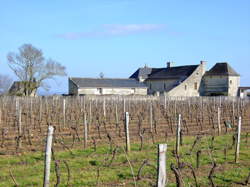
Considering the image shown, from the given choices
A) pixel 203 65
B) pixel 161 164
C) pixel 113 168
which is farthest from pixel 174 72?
pixel 161 164

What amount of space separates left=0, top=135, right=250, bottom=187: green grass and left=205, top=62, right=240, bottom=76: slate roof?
43.0 meters

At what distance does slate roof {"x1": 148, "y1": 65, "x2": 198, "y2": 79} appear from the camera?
5272 centimetres

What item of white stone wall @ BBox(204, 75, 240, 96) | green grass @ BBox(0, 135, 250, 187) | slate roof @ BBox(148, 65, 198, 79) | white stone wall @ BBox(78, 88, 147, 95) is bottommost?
green grass @ BBox(0, 135, 250, 187)

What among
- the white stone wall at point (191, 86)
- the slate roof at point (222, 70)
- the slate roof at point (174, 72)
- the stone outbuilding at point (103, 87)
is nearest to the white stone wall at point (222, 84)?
the slate roof at point (222, 70)

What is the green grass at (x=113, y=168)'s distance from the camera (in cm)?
644

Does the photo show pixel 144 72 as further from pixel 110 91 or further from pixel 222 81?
pixel 222 81

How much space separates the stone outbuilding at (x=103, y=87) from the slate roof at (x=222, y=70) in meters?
11.0

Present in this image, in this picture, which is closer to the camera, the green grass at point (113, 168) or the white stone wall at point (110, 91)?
the green grass at point (113, 168)

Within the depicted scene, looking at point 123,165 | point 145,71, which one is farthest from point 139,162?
point 145,71

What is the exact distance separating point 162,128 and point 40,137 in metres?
5.83

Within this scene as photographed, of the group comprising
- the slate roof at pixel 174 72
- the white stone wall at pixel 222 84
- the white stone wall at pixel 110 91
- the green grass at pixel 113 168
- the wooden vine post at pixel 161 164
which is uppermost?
the slate roof at pixel 174 72

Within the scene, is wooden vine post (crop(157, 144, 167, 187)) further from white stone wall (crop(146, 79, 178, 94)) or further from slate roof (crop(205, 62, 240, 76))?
white stone wall (crop(146, 79, 178, 94))

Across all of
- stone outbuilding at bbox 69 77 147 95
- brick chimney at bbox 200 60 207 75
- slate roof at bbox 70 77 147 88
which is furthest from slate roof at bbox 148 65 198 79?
slate roof at bbox 70 77 147 88

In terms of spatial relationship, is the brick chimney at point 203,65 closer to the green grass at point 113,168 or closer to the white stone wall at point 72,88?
the white stone wall at point 72,88
